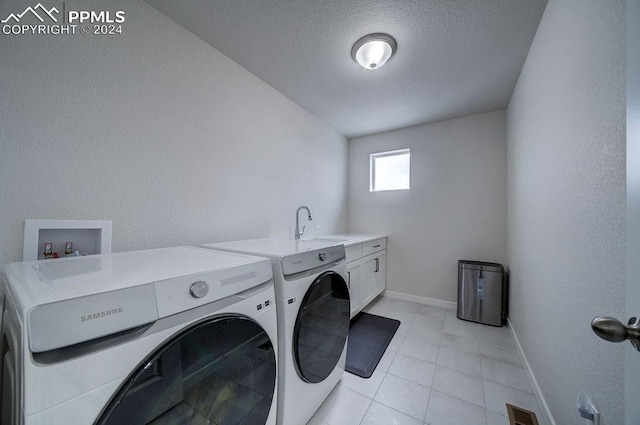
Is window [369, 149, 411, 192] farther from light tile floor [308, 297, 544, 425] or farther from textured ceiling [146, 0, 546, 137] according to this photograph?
light tile floor [308, 297, 544, 425]

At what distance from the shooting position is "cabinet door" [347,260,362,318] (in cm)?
212

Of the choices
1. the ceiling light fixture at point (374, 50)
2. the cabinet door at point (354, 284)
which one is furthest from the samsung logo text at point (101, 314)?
the ceiling light fixture at point (374, 50)

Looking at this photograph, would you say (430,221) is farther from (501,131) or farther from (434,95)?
(434,95)

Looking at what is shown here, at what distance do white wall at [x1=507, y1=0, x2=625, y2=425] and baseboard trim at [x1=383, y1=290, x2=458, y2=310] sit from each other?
1.06 m

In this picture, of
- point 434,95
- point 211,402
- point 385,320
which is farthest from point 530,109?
point 211,402

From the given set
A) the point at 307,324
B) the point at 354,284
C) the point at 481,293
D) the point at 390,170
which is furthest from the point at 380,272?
the point at 307,324

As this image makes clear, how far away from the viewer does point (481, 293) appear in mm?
2365

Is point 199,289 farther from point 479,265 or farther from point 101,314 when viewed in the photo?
point 479,265

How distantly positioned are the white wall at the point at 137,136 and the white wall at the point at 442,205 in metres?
1.75

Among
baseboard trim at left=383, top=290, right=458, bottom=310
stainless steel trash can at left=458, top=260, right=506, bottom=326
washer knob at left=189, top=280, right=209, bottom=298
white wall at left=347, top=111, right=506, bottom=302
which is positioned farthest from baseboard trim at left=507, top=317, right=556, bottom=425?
washer knob at left=189, top=280, right=209, bottom=298

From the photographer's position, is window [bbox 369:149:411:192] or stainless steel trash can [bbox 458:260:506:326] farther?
window [bbox 369:149:411:192]

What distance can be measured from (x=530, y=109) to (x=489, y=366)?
6.21 feet

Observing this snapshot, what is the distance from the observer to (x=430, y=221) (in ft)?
9.37

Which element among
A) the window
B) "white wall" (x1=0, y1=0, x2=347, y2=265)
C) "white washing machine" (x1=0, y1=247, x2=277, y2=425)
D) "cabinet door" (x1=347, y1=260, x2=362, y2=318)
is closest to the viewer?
"white washing machine" (x1=0, y1=247, x2=277, y2=425)
